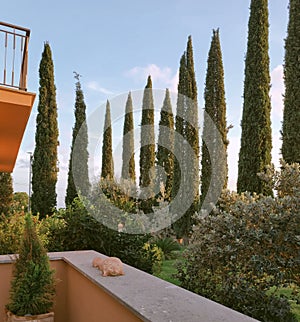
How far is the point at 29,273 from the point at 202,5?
9025 mm

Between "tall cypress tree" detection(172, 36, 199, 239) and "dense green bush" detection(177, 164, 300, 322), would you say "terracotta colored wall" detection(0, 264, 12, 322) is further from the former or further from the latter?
"tall cypress tree" detection(172, 36, 199, 239)

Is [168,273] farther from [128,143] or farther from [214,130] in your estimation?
[128,143]

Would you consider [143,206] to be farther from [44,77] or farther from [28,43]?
[28,43]

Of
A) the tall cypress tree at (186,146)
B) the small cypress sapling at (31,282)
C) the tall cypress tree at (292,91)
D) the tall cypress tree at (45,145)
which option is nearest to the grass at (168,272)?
the small cypress sapling at (31,282)

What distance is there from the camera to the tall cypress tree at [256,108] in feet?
38.4

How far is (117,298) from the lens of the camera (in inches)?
97.3

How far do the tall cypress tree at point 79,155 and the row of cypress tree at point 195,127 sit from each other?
5 cm

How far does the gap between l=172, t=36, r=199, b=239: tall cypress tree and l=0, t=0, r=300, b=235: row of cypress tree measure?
42 mm

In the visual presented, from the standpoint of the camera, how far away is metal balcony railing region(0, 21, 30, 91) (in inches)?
192

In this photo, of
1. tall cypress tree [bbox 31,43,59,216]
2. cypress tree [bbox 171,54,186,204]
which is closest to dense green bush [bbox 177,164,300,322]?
cypress tree [bbox 171,54,186,204]

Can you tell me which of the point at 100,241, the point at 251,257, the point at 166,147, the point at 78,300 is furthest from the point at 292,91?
the point at 166,147

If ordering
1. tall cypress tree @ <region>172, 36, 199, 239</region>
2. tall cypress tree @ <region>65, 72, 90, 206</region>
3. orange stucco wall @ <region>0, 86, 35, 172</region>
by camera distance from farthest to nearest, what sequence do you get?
tall cypress tree @ <region>65, 72, 90, 206</region> → tall cypress tree @ <region>172, 36, 199, 239</region> → orange stucco wall @ <region>0, 86, 35, 172</region>

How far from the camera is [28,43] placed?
523 cm

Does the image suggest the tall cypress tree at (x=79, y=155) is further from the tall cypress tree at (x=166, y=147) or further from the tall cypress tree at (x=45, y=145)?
the tall cypress tree at (x=166, y=147)
